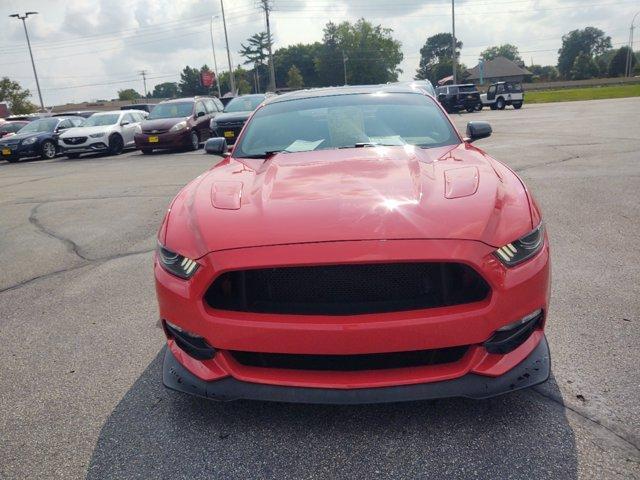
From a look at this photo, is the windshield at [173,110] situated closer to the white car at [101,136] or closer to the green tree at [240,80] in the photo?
the white car at [101,136]

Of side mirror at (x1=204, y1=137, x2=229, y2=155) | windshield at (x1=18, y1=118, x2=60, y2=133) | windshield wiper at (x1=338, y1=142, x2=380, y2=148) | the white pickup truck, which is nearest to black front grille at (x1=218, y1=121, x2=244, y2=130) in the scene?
windshield at (x1=18, y1=118, x2=60, y2=133)

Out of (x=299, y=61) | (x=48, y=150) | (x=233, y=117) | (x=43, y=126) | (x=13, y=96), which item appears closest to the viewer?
(x=233, y=117)

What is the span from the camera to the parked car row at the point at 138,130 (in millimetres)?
17031

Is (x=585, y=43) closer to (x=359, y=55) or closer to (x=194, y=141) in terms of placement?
(x=359, y=55)

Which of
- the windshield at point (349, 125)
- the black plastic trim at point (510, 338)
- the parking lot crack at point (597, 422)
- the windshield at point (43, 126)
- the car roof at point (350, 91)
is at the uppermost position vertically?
the car roof at point (350, 91)

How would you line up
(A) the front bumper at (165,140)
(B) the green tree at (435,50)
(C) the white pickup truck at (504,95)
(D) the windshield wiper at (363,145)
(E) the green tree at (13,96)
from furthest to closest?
(B) the green tree at (435,50)
(E) the green tree at (13,96)
(C) the white pickup truck at (504,95)
(A) the front bumper at (165,140)
(D) the windshield wiper at (363,145)

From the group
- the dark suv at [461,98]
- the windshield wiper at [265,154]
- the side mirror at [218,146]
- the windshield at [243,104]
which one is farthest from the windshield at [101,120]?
the dark suv at [461,98]

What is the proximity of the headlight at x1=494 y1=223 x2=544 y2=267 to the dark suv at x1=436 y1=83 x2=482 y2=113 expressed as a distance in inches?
1378

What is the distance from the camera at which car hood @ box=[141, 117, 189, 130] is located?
17125 mm

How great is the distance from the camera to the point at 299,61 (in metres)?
120

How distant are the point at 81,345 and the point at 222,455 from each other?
1658 millimetres

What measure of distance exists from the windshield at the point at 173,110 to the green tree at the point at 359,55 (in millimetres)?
89213

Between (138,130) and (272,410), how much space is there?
59.2 ft

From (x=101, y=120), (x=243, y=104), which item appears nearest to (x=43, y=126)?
(x=101, y=120)
